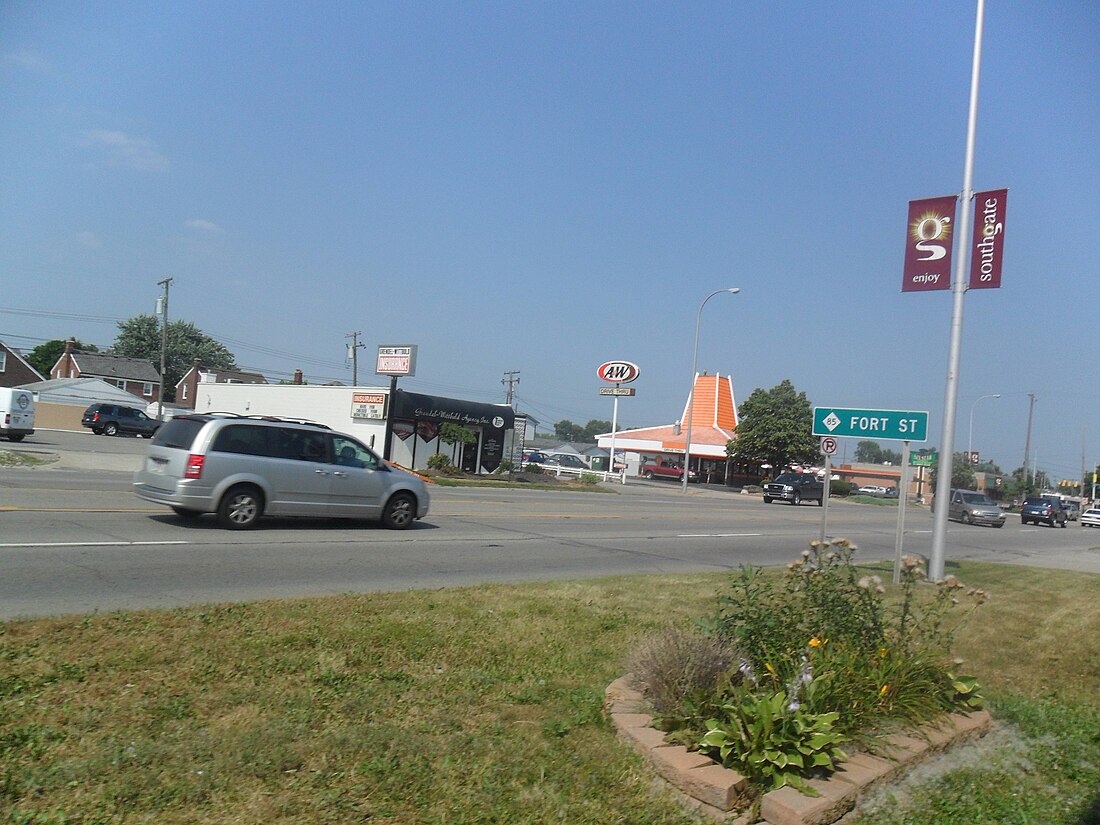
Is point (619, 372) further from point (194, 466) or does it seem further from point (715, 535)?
point (194, 466)

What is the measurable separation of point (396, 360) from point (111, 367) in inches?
2034

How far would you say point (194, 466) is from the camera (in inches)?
513

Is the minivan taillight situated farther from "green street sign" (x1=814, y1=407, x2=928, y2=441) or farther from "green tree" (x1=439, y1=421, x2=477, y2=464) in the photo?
"green tree" (x1=439, y1=421, x2=477, y2=464)

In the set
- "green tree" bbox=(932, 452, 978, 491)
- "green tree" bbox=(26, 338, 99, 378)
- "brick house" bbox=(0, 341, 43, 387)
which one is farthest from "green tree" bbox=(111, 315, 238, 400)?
"green tree" bbox=(932, 452, 978, 491)

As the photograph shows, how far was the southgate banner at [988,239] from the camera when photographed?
13188 millimetres

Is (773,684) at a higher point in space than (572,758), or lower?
higher

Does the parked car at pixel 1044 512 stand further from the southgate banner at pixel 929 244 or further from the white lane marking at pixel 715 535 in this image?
the southgate banner at pixel 929 244

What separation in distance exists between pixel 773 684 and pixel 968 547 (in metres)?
22.0

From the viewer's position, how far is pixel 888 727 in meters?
5.18

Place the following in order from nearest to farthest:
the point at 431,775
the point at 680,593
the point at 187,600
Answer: the point at 431,775 < the point at 187,600 < the point at 680,593

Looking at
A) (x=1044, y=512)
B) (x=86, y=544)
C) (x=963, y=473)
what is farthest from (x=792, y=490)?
(x=963, y=473)

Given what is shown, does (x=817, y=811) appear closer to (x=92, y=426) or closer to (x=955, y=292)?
(x=955, y=292)

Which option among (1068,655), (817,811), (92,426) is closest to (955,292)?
(1068,655)

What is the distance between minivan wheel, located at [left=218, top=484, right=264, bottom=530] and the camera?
13391mm
